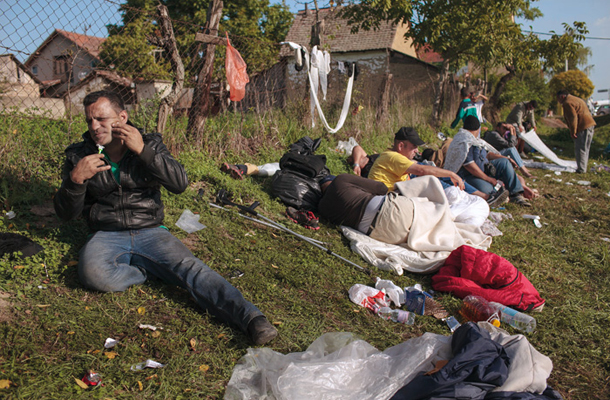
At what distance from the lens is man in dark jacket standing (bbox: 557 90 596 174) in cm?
980

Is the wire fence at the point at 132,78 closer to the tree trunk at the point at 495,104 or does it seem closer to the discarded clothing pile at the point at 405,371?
the discarded clothing pile at the point at 405,371

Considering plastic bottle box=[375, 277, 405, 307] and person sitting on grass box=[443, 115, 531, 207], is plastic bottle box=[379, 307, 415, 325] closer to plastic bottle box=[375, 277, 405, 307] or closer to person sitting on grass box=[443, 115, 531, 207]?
plastic bottle box=[375, 277, 405, 307]

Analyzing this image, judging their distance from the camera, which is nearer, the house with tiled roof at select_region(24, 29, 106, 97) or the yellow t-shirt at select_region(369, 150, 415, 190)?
the house with tiled roof at select_region(24, 29, 106, 97)

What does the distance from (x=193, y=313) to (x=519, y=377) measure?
1963 millimetres

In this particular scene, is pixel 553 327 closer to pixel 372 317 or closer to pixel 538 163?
pixel 372 317

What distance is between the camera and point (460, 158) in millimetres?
6527

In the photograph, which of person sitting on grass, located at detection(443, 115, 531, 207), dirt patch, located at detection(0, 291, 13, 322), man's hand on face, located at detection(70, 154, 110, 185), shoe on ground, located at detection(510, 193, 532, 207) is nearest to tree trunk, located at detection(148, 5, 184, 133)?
man's hand on face, located at detection(70, 154, 110, 185)

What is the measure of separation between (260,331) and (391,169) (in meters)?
3.28

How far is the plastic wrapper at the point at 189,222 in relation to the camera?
4184mm

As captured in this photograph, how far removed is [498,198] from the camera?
20.2 ft

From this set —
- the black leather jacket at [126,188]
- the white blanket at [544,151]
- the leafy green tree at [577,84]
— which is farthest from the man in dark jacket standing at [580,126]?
the leafy green tree at [577,84]

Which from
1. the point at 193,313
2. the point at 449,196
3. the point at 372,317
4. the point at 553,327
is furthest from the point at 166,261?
the point at 449,196

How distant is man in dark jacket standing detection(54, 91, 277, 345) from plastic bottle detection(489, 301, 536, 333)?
1876 millimetres

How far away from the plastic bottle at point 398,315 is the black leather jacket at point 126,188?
1755mm
